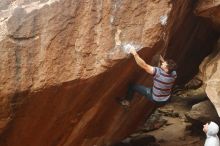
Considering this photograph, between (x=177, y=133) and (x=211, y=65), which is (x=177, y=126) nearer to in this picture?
(x=177, y=133)

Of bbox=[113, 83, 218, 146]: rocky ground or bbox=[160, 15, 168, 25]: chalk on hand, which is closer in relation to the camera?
bbox=[160, 15, 168, 25]: chalk on hand

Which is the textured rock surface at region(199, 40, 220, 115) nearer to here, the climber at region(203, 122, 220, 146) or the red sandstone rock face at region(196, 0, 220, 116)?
the red sandstone rock face at region(196, 0, 220, 116)

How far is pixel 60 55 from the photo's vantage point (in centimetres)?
725

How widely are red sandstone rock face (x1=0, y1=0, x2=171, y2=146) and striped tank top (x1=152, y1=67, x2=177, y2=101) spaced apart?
1.45 ft

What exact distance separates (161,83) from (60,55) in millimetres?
1977

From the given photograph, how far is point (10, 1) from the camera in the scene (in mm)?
7293

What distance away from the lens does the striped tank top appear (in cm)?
785

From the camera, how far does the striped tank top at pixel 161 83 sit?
785 centimetres

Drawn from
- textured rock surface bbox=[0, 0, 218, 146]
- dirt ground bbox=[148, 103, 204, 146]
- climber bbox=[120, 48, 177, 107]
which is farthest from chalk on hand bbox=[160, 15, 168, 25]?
dirt ground bbox=[148, 103, 204, 146]

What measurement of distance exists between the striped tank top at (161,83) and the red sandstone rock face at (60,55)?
443 millimetres

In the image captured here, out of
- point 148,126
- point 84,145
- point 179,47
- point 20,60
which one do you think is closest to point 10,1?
point 20,60

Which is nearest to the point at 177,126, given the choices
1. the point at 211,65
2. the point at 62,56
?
the point at 211,65

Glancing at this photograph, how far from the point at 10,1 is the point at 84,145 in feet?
11.4

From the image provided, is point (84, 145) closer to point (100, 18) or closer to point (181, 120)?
point (100, 18)
